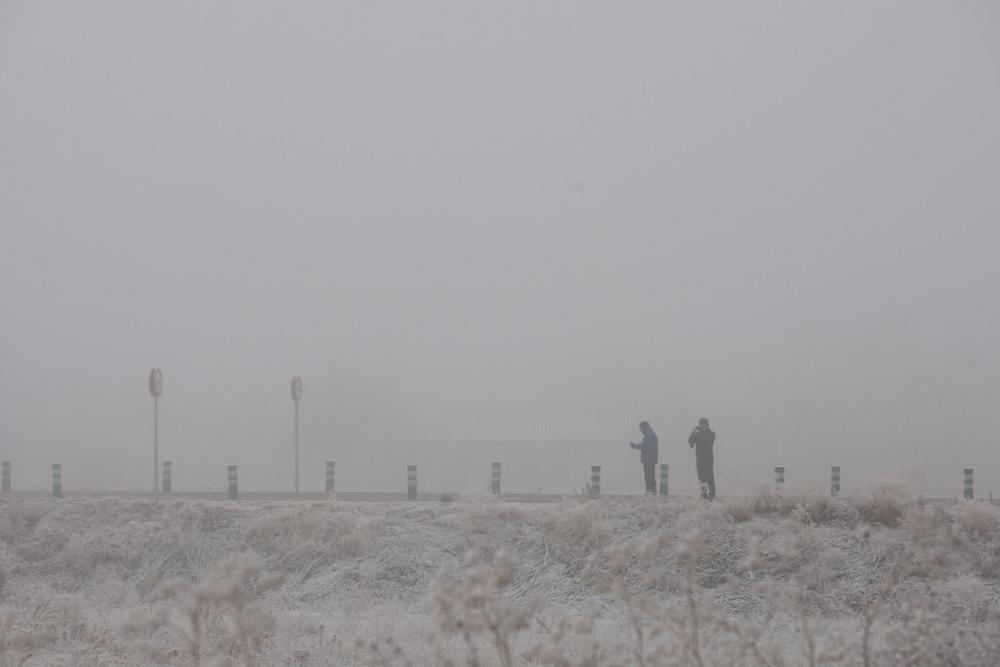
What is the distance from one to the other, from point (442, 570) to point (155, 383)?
9284mm

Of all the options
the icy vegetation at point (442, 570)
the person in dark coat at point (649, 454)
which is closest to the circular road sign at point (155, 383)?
the icy vegetation at point (442, 570)

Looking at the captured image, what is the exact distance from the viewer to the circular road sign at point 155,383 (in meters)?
20.7

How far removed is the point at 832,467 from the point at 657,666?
776 inches

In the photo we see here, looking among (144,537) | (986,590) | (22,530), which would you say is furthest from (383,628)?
(22,530)

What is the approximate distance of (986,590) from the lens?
1186cm

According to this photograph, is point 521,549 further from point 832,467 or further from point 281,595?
point 832,467

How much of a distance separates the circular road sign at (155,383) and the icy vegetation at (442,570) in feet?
7.83

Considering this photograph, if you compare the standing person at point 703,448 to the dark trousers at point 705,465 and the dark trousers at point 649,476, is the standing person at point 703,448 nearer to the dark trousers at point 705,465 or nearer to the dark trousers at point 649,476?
the dark trousers at point 705,465

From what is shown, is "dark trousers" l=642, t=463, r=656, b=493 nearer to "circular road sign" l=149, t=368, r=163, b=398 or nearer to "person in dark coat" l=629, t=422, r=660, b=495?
"person in dark coat" l=629, t=422, r=660, b=495

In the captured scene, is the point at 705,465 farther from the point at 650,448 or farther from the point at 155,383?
the point at 155,383

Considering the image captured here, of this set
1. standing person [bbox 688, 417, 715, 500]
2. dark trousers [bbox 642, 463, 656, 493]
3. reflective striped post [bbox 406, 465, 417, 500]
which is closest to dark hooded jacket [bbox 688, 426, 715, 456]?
standing person [bbox 688, 417, 715, 500]

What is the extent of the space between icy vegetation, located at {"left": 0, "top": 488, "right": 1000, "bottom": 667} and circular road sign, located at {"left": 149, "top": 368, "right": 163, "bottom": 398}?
2.39 m

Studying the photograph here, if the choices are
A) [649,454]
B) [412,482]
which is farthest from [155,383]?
[649,454]

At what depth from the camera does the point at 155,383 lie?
2086 centimetres
